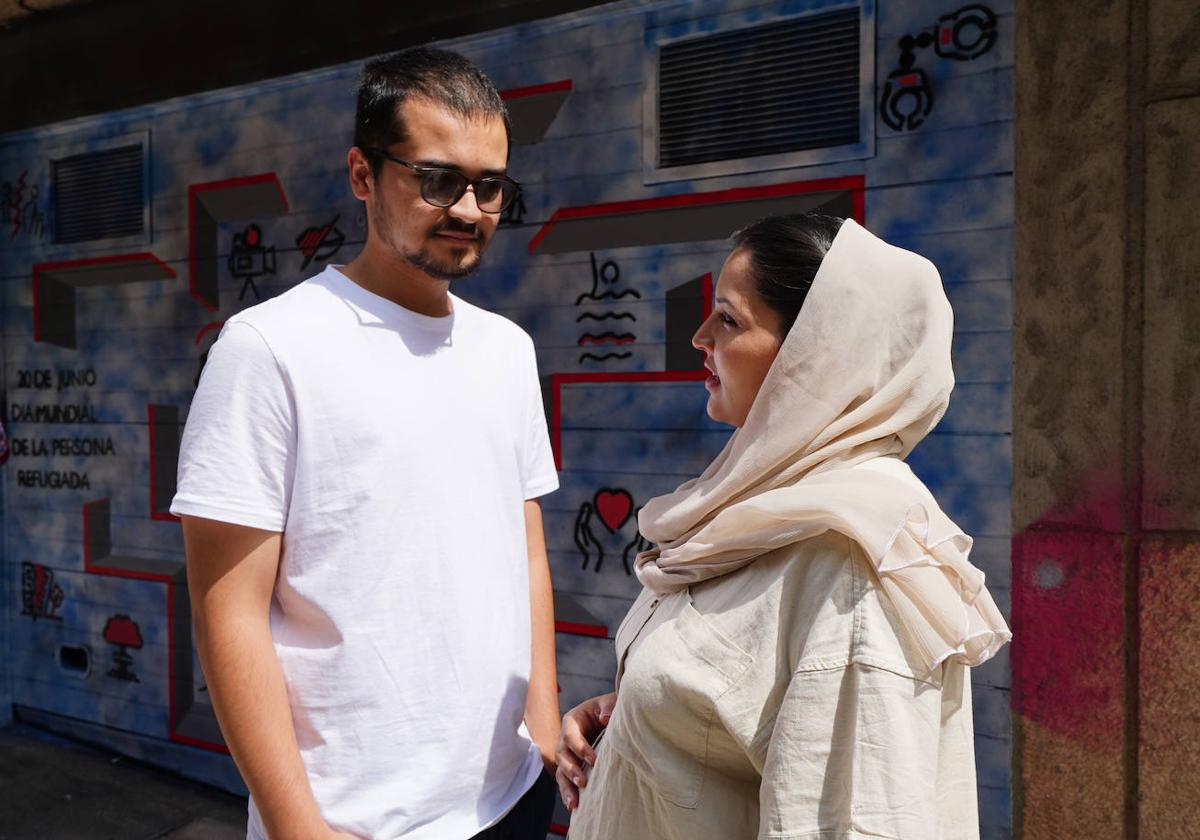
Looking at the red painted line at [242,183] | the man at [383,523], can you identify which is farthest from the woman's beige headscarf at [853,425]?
the red painted line at [242,183]

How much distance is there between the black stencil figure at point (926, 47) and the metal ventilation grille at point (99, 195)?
4.04 metres

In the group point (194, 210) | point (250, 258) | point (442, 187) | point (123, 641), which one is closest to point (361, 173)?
point (442, 187)

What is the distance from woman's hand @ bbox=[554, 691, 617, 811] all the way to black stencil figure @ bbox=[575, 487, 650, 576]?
2.10 meters

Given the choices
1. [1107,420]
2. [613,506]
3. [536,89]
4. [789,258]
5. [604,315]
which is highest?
[536,89]

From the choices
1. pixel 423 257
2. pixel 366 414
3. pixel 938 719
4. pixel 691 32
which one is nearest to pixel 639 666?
pixel 938 719

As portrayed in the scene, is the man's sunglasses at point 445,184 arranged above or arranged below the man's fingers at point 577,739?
above

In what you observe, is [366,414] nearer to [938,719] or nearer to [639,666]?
[639,666]

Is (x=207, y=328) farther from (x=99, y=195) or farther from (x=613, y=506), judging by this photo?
(x=613, y=506)

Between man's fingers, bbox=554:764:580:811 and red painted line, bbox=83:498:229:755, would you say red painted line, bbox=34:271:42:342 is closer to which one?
red painted line, bbox=83:498:229:755

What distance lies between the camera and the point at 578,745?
1.78 metres

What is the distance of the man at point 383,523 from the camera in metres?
1.56

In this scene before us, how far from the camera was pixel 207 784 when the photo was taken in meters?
5.15

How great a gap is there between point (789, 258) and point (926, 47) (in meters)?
2.20

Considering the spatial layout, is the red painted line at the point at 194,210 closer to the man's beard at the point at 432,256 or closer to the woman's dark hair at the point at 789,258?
the man's beard at the point at 432,256
